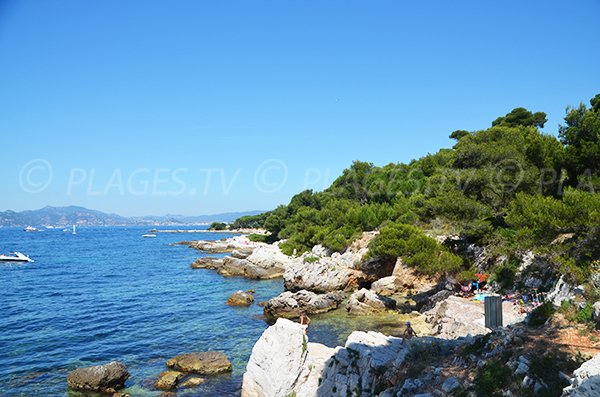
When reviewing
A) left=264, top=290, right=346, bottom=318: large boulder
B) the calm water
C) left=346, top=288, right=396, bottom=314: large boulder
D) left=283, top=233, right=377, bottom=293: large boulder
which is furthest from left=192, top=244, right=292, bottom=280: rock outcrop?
left=346, top=288, right=396, bottom=314: large boulder

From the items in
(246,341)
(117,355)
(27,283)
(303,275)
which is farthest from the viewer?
(27,283)

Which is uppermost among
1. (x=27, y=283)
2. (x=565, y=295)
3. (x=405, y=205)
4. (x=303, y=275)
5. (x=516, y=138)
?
(x=516, y=138)

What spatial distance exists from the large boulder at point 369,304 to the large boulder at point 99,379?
15.6 m

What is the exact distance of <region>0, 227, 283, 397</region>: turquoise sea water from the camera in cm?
1833

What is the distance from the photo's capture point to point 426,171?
63.3m

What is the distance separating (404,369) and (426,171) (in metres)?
55.0

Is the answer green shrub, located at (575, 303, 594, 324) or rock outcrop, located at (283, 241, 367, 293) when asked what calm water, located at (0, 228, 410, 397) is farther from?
green shrub, located at (575, 303, 594, 324)

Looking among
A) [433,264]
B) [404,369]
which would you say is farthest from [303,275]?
[404,369]

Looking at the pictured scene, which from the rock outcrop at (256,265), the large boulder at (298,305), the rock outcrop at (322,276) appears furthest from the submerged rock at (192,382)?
the rock outcrop at (256,265)

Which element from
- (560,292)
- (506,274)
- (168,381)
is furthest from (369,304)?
(168,381)

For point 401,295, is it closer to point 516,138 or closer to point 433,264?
point 433,264

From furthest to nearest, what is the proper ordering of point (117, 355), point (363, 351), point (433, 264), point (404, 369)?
point (433, 264)
point (117, 355)
point (363, 351)
point (404, 369)

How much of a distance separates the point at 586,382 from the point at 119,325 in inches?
1056

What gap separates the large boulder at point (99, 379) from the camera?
53.9ft
